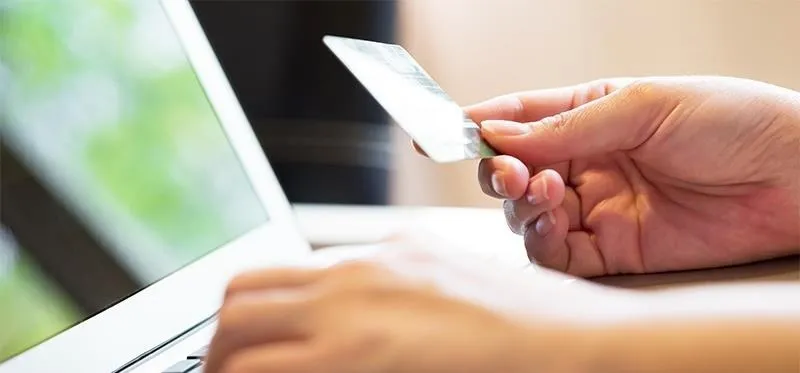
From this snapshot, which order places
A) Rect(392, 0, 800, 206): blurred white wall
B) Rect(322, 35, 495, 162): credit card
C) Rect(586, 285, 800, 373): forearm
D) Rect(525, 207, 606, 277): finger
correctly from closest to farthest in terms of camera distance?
Rect(586, 285, 800, 373): forearm → Rect(322, 35, 495, 162): credit card → Rect(525, 207, 606, 277): finger → Rect(392, 0, 800, 206): blurred white wall

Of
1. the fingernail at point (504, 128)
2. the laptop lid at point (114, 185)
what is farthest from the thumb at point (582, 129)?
the laptop lid at point (114, 185)

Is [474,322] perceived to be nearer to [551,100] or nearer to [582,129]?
[582,129]

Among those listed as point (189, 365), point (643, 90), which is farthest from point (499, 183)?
point (189, 365)

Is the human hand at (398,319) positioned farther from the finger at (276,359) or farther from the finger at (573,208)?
the finger at (573,208)

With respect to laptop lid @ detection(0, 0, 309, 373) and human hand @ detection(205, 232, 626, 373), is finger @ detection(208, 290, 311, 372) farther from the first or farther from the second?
laptop lid @ detection(0, 0, 309, 373)

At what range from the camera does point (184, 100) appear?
0.73 metres

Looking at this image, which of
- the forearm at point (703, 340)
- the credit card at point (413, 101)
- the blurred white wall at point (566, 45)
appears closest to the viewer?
the forearm at point (703, 340)

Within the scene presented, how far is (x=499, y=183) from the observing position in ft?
1.99

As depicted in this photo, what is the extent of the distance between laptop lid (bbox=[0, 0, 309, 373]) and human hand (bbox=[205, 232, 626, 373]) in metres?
0.24

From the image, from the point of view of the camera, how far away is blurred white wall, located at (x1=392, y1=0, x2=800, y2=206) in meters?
0.90

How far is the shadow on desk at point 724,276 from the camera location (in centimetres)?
58

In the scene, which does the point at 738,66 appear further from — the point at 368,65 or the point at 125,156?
the point at 125,156

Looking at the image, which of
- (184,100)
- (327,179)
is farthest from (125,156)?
(327,179)

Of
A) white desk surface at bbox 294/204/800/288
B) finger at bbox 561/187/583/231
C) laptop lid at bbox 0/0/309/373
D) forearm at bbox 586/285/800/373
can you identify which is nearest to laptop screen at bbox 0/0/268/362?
laptop lid at bbox 0/0/309/373
